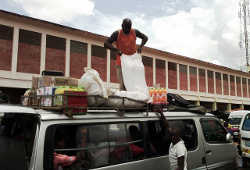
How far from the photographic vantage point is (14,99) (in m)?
13.9

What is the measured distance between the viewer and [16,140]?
2391 mm

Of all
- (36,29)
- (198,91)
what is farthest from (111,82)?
(198,91)

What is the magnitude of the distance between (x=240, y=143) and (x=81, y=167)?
659 centimetres

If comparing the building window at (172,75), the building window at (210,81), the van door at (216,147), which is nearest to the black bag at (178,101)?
the van door at (216,147)

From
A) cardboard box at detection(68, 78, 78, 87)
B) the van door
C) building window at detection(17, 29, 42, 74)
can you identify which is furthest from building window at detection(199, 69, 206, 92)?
cardboard box at detection(68, 78, 78, 87)

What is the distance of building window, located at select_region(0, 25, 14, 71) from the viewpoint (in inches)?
510

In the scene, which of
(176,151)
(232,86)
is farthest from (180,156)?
(232,86)

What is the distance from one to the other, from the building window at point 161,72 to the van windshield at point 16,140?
18.7m

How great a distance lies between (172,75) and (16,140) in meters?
20.8

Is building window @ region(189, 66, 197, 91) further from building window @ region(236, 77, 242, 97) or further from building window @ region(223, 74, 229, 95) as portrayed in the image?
building window @ region(236, 77, 242, 97)

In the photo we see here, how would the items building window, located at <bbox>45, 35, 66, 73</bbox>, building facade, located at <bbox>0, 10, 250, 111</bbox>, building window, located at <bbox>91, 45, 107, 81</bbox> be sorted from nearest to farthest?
building facade, located at <bbox>0, 10, 250, 111</bbox> → building window, located at <bbox>45, 35, 66, 73</bbox> → building window, located at <bbox>91, 45, 107, 81</bbox>

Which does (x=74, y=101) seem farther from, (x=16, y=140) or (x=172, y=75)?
(x=172, y=75)

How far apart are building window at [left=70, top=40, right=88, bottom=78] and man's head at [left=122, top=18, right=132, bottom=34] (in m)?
12.0

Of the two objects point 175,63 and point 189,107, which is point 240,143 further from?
point 175,63
